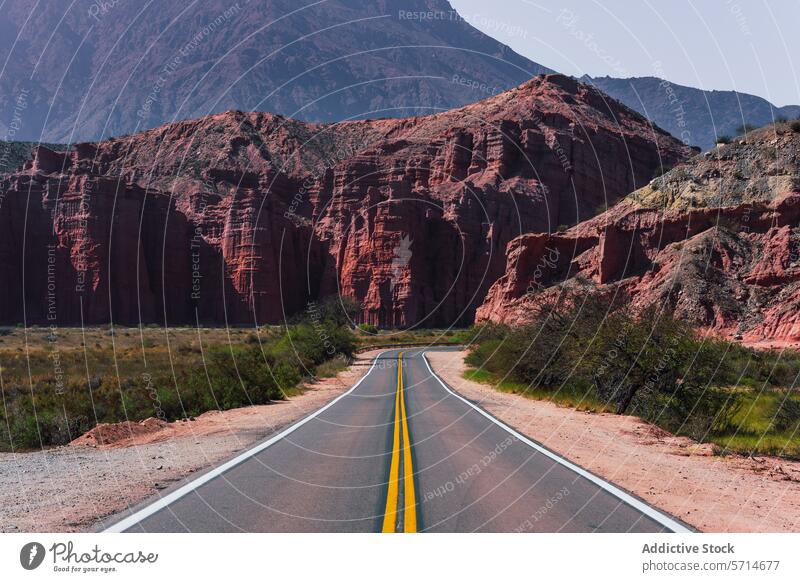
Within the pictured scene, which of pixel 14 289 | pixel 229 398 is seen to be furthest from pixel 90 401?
pixel 14 289

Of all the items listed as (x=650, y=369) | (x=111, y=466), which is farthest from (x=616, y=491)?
(x=650, y=369)

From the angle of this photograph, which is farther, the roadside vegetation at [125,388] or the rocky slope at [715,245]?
the rocky slope at [715,245]

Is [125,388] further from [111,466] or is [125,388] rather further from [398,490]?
[398,490]

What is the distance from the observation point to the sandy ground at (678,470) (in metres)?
8.64

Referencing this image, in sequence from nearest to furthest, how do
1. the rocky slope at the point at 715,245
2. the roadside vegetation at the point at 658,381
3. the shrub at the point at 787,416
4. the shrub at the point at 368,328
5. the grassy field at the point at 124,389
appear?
the grassy field at the point at 124,389 → the roadside vegetation at the point at 658,381 → the shrub at the point at 787,416 → the rocky slope at the point at 715,245 → the shrub at the point at 368,328

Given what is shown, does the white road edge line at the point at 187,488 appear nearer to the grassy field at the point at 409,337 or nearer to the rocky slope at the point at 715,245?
the rocky slope at the point at 715,245

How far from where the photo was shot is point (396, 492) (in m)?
9.10

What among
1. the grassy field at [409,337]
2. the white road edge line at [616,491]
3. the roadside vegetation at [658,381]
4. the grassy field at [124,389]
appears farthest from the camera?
the grassy field at [409,337]

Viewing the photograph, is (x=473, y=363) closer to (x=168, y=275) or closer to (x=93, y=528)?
(x=93, y=528)

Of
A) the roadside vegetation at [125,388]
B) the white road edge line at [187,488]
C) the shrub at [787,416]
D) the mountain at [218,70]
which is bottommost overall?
the shrub at [787,416]

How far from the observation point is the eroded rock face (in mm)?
98562

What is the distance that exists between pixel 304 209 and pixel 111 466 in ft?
382

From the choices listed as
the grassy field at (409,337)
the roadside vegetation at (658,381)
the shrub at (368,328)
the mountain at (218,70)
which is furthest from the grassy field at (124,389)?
the mountain at (218,70)

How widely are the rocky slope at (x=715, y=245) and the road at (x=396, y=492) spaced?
2718cm
